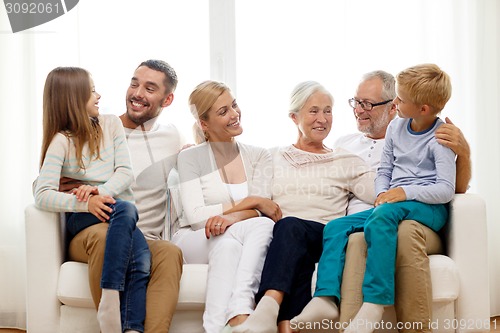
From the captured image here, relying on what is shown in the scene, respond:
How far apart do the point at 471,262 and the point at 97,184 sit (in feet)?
4.78

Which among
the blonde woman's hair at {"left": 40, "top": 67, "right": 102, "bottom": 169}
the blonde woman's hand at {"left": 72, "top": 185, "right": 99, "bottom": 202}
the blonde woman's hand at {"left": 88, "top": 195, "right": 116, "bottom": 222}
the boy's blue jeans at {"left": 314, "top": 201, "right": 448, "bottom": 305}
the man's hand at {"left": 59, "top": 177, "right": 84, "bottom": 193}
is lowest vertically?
the boy's blue jeans at {"left": 314, "top": 201, "right": 448, "bottom": 305}

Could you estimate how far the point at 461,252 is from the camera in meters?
2.54

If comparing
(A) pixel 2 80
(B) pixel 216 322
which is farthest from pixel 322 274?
(A) pixel 2 80

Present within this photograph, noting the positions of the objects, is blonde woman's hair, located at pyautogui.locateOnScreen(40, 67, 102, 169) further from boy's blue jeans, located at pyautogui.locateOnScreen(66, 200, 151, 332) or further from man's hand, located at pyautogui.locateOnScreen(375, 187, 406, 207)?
man's hand, located at pyautogui.locateOnScreen(375, 187, 406, 207)

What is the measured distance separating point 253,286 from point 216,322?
0.19 metres

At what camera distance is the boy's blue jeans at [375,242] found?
2344mm

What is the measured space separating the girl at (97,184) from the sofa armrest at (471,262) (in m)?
1.15

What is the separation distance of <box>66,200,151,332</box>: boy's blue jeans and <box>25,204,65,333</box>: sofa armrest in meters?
0.30

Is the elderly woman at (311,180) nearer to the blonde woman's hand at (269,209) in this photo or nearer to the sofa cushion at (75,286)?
the blonde woman's hand at (269,209)

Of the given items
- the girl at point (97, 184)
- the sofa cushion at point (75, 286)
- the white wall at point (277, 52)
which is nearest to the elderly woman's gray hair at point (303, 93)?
the white wall at point (277, 52)

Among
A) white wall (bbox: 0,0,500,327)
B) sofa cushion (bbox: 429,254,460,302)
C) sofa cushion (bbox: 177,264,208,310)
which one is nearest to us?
sofa cushion (bbox: 429,254,460,302)

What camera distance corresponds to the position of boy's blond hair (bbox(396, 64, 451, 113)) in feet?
8.50

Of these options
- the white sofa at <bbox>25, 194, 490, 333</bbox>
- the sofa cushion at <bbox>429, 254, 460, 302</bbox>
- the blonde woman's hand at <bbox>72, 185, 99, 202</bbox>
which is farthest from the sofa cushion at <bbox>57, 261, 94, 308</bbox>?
the sofa cushion at <bbox>429, 254, 460, 302</bbox>

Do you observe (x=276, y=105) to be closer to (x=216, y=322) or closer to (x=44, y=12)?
(x=44, y=12)
